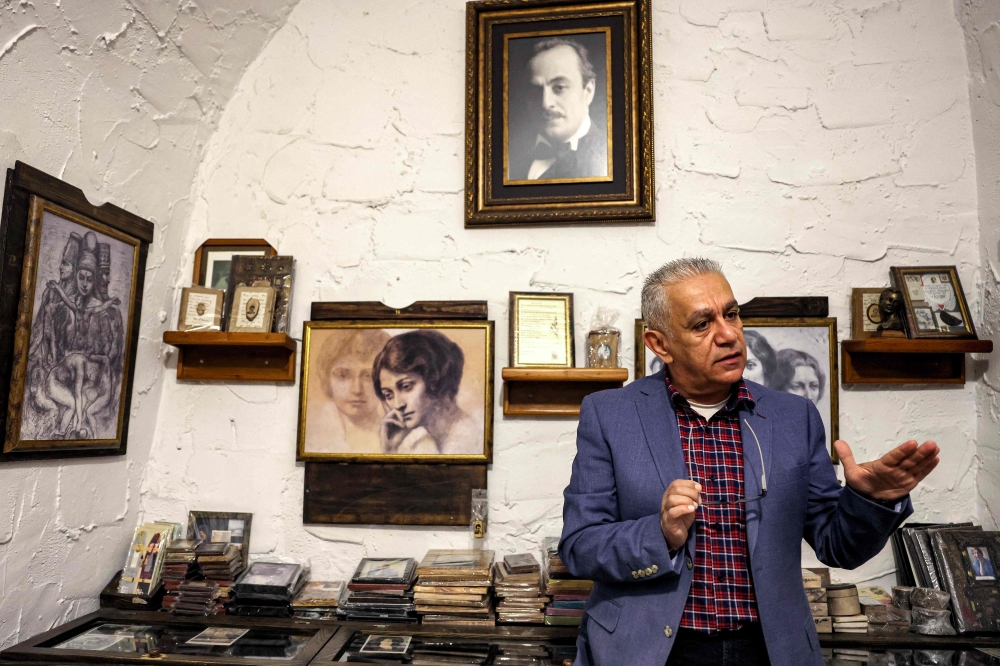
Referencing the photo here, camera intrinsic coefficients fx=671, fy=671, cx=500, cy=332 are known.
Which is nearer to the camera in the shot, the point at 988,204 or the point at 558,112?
the point at 988,204

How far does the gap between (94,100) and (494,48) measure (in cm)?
156

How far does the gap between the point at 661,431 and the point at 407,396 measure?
48.5 inches

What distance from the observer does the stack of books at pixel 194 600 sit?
2494 millimetres

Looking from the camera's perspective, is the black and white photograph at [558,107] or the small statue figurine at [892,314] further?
the black and white photograph at [558,107]

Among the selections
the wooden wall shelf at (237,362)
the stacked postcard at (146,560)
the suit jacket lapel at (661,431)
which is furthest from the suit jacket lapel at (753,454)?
the stacked postcard at (146,560)

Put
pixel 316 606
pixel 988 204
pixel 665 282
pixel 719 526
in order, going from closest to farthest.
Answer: pixel 719 526 < pixel 665 282 < pixel 316 606 < pixel 988 204

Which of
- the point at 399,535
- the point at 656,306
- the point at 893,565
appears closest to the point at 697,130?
the point at 656,306

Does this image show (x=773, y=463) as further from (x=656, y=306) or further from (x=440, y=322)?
(x=440, y=322)

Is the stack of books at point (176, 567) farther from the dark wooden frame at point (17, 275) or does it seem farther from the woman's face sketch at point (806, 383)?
the woman's face sketch at point (806, 383)

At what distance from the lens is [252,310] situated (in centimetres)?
277

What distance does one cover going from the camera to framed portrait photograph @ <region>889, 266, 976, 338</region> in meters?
2.51

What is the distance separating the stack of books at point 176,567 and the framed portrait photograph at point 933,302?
2.85 meters

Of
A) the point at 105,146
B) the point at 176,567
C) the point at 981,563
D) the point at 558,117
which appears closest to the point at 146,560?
the point at 176,567

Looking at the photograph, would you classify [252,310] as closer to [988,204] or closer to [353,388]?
[353,388]
